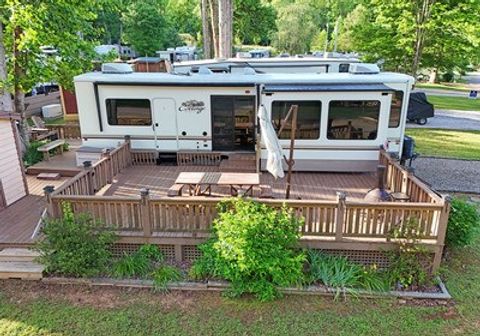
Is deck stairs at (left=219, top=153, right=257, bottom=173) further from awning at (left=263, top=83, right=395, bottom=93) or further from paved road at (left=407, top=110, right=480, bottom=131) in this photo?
paved road at (left=407, top=110, right=480, bottom=131)

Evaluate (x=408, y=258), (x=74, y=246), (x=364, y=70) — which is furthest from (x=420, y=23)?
(x=74, y=246)

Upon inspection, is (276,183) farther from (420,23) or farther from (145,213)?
(420,23)

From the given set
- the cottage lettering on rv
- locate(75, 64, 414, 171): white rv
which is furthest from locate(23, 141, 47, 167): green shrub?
the cottage lettering on rv

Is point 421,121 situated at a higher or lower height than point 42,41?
lower

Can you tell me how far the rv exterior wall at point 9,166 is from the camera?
7.99 metres

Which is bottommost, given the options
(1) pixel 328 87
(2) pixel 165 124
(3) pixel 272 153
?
(2) pixel 165 124

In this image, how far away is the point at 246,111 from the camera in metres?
10.3

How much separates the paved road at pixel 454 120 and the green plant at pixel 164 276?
16.4 meters

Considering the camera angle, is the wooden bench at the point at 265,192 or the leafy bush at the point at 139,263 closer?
the leafy bush at the point at 139,263

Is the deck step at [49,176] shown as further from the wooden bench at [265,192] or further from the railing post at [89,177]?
the wooden bench at [265,192]

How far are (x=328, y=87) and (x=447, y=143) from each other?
859 cm

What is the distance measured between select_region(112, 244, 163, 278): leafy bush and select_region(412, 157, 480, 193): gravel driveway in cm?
763

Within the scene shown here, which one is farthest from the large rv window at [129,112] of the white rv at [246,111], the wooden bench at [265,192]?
Result: the wooden bench at [265,192]

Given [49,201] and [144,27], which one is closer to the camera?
[49,201]
